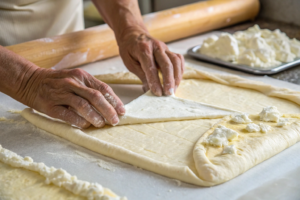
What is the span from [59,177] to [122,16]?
1.50 metres

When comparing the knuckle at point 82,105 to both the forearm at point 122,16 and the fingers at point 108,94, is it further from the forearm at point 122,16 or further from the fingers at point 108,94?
the forearm at point 122,16

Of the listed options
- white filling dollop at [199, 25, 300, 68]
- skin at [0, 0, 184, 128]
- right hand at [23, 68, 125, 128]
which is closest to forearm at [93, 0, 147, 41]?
skin at [0, 0, 184, 128]

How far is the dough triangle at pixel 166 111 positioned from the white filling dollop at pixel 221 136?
8.4 inches

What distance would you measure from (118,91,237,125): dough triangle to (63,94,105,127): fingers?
0.15 metres

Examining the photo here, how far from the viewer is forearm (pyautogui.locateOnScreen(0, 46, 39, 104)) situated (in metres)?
1.84

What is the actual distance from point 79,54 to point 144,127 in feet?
3.85

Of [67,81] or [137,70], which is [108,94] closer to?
[67,81]

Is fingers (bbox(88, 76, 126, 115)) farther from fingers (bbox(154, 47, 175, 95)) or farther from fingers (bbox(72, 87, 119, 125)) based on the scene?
fingers (bbox(154, 47, 175, 95))

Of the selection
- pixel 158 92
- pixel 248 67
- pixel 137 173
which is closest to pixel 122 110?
pixel 158 92

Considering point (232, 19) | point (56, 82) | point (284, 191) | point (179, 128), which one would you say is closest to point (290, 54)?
point (232, 19)

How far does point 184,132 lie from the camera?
1.73 metres

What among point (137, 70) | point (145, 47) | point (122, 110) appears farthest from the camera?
point (137, 70)

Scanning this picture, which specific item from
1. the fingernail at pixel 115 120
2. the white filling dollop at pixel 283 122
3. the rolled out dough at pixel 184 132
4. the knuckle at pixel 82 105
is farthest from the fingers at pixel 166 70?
the white filling dollop at pixel 283 122

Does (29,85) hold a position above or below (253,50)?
above
